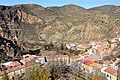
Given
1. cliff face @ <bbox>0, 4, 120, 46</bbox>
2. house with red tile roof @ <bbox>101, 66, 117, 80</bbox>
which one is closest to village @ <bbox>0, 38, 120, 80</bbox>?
house with red tile roof @ <bbox>101, 66, 117, 80</bbox>

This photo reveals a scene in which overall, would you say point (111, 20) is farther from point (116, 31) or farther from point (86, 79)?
point (86, 79)

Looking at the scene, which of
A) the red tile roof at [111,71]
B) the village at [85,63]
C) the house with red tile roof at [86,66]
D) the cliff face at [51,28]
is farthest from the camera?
the cliff face at [51,28]

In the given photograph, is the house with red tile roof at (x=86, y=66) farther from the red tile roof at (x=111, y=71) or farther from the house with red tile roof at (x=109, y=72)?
the red tile roof at (x=111, y=71)

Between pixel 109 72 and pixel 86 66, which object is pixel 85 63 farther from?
pixel 109 72

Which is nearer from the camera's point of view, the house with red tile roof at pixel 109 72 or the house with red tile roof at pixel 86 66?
the house with red tile roof at pixel 109 72

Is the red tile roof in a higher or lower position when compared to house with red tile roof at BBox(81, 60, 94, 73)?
higher

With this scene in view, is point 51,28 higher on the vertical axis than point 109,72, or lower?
higher

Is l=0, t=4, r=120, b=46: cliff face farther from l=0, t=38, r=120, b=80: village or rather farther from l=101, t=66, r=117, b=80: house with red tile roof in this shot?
l=101, t=66, r=117, b=80: house with red tile roof

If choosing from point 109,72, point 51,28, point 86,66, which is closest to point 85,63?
point 86,66

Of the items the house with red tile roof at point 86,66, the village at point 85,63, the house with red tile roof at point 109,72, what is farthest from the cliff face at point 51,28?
the house with red tile roof at point 109,72

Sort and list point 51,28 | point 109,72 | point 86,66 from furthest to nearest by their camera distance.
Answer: point 51,28 → point 86,66 → point 109,72

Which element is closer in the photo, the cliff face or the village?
the village
